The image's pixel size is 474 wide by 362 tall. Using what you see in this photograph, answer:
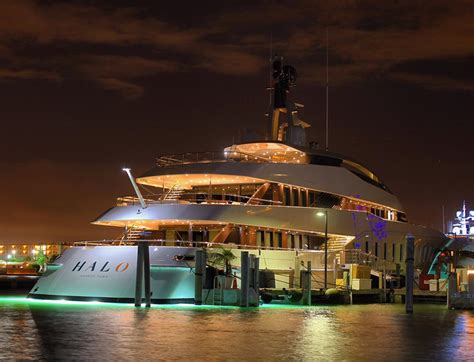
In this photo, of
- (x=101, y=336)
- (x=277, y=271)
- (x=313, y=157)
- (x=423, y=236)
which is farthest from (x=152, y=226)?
(x=423, y=236)

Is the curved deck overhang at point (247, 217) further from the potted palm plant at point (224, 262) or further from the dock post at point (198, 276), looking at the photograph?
the dock post at point (198, 276)

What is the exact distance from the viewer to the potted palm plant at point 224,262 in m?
34.5

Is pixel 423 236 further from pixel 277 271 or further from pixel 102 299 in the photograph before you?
pixel 102 299

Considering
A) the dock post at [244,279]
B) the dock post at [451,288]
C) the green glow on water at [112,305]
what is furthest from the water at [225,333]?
the dock post at [451,288]

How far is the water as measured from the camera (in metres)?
18.6

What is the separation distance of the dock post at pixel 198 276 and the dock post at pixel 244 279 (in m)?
1.65

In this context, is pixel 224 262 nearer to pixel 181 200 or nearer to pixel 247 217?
pixel 247 217

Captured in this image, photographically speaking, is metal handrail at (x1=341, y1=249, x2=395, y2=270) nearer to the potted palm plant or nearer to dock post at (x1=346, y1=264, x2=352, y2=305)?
dock post at (x1=346, y1=264, x2=352, y2=305)

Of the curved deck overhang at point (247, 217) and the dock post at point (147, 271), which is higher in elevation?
the curved deck overhang at point (247, 217)

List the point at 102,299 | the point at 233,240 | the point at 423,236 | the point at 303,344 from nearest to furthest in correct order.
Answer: the point at 303,344
the point at 102,299
the point at 233,240
the point at 423,236

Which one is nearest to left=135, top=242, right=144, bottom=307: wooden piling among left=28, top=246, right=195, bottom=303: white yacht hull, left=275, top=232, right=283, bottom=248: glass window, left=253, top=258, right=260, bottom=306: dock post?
left=28, top=246, right=195, bottom=303: white yacht hull

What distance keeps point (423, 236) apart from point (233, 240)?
19316 millimetres

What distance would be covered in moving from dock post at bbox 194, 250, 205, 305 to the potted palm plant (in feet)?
3.80

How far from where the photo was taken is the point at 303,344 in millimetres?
20484
